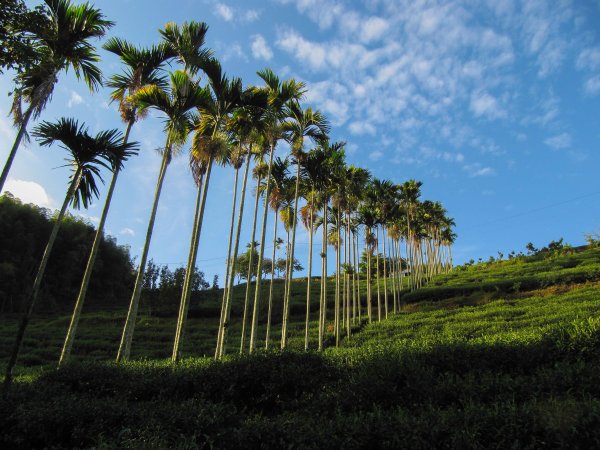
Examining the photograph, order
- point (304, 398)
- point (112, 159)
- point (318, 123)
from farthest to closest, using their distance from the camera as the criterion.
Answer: point (318, 123)
point (112, 159)
point (304, 398)

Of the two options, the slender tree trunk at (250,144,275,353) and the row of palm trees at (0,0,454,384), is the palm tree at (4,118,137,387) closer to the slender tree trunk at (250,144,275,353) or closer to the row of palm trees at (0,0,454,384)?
the row of palm trees at (0,0,454,384)

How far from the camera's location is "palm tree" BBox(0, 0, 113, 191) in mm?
12039

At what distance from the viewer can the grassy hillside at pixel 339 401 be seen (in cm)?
648

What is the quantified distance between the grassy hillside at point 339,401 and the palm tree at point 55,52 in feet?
21.4

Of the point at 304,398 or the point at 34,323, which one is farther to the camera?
the point at 34,323

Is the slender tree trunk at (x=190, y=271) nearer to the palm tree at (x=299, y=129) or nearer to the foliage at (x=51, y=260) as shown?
the palm tree at (x=299, y=129)

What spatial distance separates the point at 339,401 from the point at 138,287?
363 inches

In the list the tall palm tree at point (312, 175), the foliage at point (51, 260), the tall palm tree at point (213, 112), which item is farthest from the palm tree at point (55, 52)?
the foliage at point (51, 260)

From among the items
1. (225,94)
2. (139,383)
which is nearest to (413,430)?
(139,383)

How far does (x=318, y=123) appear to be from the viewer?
2453cm

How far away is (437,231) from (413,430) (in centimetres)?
6880

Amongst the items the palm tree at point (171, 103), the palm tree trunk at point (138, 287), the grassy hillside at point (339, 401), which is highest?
the palm tree at point (171, 103)

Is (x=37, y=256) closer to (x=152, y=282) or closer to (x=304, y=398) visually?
(x=152, y=282)

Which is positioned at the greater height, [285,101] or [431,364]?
[285,101]
